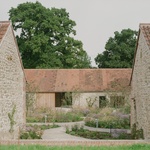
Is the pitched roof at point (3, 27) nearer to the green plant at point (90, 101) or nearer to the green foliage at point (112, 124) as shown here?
the green foliage at point (112, 124)

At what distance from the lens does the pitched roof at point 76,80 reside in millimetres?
40188

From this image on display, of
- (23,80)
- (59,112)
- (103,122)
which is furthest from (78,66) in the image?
(23,80)

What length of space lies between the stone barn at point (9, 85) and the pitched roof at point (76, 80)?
1754 cm

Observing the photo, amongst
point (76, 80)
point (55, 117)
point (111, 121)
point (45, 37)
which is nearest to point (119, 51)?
point (45, 37)

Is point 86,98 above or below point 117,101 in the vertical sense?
above

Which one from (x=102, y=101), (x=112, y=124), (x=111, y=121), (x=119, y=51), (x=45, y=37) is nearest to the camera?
(x=112, y=124)

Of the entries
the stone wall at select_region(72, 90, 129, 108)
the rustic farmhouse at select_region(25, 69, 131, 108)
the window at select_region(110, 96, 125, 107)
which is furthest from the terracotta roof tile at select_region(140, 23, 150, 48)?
the stone wall at select_region(72, 90, 129, 108)

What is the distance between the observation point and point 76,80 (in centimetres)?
4184

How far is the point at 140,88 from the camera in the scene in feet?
64.9

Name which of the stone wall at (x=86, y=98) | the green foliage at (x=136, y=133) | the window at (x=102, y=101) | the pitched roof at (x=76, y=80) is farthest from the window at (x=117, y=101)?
the green foliage at (x=136, y=133)

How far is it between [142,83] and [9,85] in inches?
271

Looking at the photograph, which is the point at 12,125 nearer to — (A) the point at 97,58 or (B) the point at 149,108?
(B) the point at 149,108

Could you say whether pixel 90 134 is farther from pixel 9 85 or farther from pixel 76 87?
pixel 76 87

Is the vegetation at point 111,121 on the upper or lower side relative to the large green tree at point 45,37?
lower
